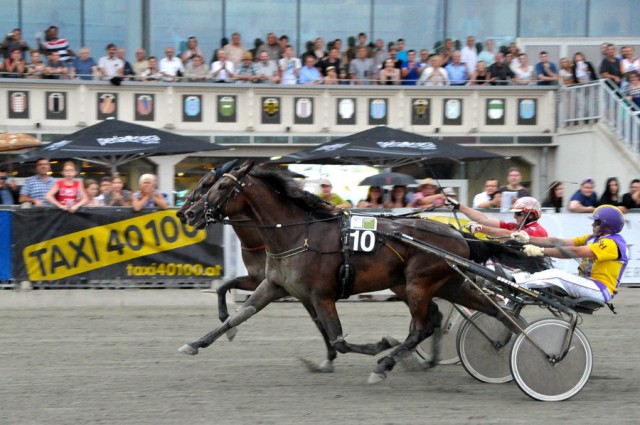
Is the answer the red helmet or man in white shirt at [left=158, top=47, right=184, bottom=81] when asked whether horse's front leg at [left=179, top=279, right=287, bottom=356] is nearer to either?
the red helmet

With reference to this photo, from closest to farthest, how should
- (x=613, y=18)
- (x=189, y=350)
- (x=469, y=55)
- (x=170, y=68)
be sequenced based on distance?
(x=189, y=350) → (x=170, y=68) → (x=469, y=55) → (x=613, y=18)

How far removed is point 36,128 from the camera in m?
17.4

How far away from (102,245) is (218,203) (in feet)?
15.7

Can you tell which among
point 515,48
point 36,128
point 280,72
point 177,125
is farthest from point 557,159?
point 36,128

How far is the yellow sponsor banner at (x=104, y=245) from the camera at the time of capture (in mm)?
12156

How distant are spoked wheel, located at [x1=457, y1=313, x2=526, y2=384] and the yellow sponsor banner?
5254 mm

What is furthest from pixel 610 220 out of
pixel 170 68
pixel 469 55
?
pixel 469 55

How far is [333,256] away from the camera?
7.60 meters

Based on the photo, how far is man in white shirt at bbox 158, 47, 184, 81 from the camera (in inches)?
699

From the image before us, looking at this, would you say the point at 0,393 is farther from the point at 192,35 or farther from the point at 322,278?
the point at 192,35

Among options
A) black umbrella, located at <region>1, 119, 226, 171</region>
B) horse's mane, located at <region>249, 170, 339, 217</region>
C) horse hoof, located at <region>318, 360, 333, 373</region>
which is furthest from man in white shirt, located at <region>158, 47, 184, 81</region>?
horse hoof, located at <region>318, 360, 333, 373</region>

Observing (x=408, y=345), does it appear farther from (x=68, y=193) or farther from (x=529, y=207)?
(x=68, y=193)

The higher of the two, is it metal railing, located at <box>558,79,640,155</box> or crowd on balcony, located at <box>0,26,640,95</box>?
crowd on balcony, located at <box>0,26,640,95</box>

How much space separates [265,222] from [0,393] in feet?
7.96
